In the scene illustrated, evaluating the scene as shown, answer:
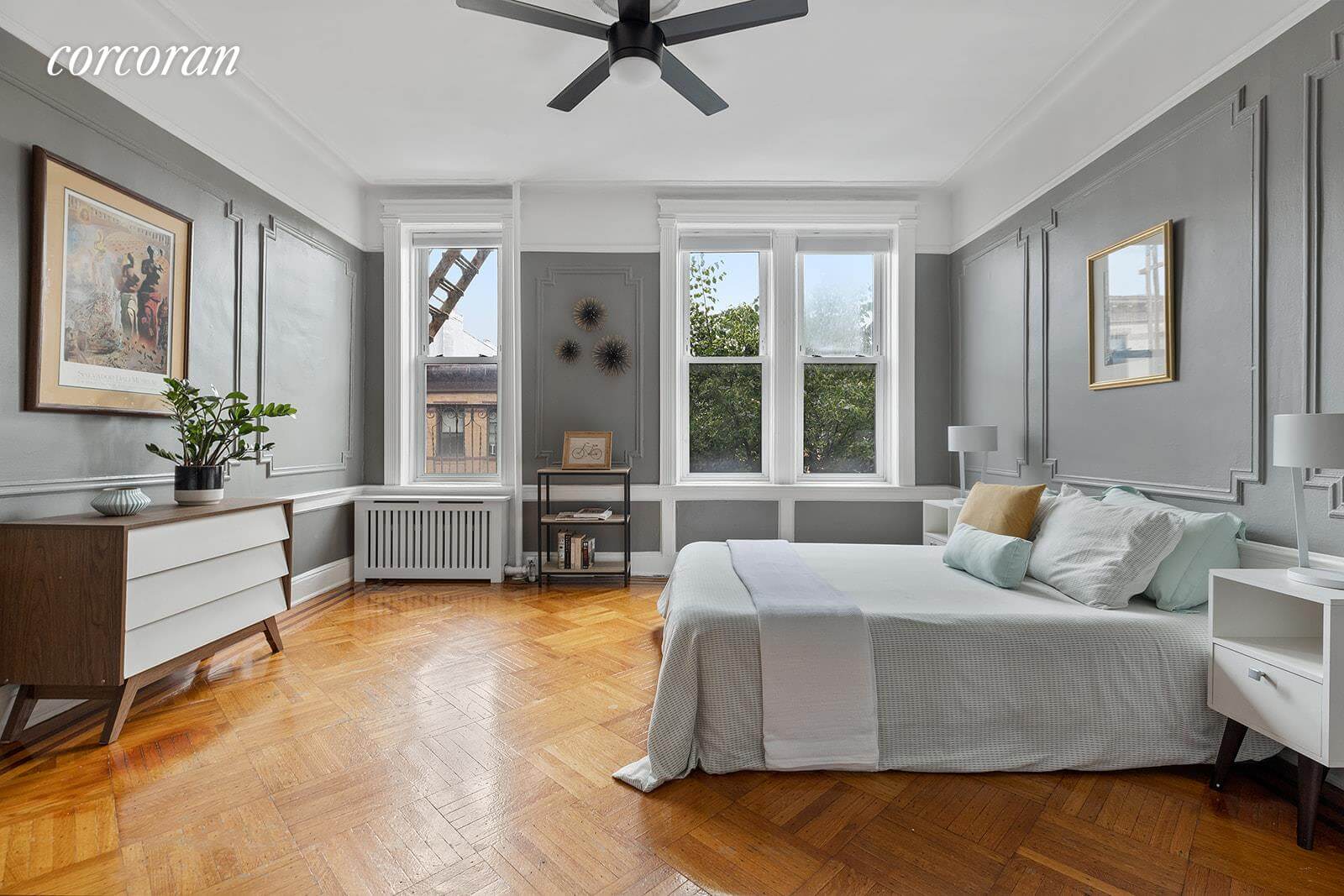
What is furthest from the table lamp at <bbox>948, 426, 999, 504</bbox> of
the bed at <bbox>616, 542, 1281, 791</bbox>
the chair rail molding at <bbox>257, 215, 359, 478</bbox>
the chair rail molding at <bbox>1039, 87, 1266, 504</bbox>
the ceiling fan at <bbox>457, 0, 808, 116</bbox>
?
the chair rail molding at <bbox>257, 215, 359, 478</bbox>

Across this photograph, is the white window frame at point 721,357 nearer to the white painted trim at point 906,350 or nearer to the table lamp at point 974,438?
the white painted trim at point 906,350

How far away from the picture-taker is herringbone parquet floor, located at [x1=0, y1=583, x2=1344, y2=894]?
1.54 m

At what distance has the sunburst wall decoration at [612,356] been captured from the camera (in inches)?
186

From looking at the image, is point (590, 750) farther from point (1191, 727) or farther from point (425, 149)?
point (425, 149)

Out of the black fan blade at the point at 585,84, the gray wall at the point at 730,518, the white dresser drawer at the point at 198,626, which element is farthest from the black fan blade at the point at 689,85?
the white dresser drawer at the point at 198,626

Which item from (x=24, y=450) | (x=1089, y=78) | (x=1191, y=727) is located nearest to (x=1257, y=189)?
(x=1089, y=78)

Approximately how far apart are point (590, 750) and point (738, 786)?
53 cm

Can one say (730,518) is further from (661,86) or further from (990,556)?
(661,86)

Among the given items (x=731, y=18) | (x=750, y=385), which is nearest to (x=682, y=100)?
(x=731, y=18)

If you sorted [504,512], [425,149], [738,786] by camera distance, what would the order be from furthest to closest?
[504,512], [425,149], [738,786]

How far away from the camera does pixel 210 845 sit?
164cm

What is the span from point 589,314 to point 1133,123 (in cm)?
337

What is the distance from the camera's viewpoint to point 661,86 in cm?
329

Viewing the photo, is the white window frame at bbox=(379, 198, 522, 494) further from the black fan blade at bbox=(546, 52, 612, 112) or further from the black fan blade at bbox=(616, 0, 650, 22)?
the black fan blade at bbox=(616, 0, 650, 22)
